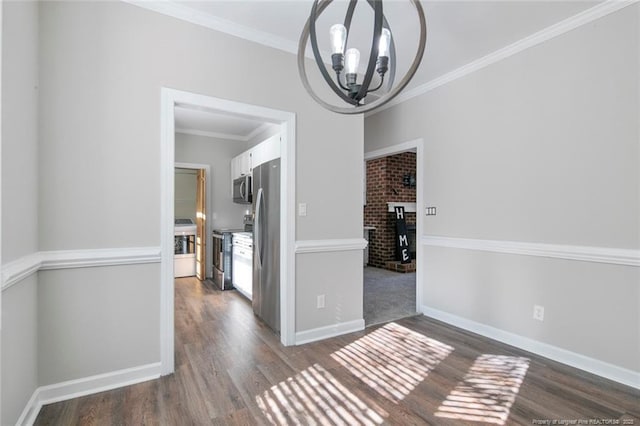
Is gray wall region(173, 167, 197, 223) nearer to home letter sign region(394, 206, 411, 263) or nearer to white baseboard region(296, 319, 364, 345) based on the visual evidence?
home letter sign region(394, 206, 411, 263)

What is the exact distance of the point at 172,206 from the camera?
2.24 metres

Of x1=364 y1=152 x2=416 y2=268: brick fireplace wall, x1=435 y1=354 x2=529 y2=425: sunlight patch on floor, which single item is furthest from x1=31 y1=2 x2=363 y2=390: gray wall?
x1=364 y1=152 x2=416 y2=268: brick fireplace wall

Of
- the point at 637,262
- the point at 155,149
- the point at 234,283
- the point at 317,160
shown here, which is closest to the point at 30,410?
the point at 155,149

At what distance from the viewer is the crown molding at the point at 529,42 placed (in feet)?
7.25

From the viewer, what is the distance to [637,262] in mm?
2090

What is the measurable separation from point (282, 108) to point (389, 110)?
1.88 metres

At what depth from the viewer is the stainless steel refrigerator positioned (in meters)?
2.97

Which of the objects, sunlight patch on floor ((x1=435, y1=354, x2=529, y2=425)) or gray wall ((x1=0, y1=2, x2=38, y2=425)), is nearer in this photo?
gray wall ((x1=0, y1=2, x2=38, y2=425))

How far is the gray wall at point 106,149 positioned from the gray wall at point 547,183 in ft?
7.68

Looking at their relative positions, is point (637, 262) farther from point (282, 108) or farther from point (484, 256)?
point (282, 108)

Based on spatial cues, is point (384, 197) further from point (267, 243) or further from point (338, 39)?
point (338, 39)

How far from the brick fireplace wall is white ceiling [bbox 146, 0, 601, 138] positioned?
3.66 meters

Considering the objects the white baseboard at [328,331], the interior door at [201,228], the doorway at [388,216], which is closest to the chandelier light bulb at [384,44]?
the white baseboard at [328,331]

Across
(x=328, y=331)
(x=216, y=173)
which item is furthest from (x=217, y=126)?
(x=328, y=331)
